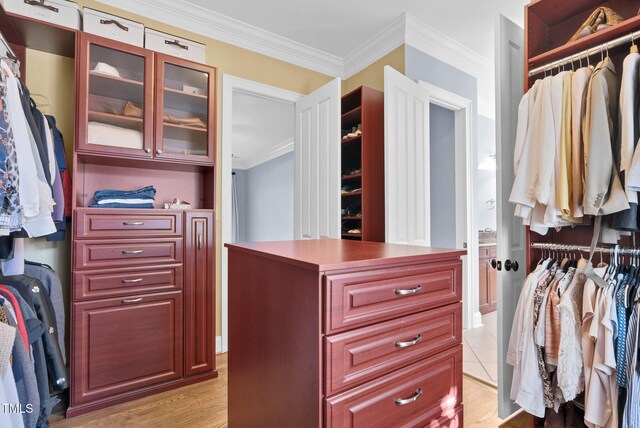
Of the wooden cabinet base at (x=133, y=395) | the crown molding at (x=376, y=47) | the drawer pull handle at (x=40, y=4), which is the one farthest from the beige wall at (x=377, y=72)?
the wooden cabinet base at (x=133, y=395)

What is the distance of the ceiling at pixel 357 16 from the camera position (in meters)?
2.47

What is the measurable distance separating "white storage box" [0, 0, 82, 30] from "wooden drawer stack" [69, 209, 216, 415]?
1.14 metres

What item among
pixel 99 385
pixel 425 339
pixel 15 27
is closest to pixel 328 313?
pixel 425 339

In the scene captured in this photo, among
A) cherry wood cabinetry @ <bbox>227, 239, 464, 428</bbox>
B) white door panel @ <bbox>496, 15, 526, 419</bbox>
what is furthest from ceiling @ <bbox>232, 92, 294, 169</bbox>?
cherry wood cabinetry @ <bbox>227, 239, 464, 428</bbox>

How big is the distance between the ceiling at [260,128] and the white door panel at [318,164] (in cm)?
48

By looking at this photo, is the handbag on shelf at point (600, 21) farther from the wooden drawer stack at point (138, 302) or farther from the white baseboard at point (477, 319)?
the white baseboard at point (477, 319)

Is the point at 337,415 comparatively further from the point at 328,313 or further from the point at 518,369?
the point at 518,369

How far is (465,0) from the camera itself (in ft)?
7.95

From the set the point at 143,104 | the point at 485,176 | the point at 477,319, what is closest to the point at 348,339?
the point at 143,104

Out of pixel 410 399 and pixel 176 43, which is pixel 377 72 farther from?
pixel 410 399

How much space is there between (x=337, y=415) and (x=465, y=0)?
2.85 metres

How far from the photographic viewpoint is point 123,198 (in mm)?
2070

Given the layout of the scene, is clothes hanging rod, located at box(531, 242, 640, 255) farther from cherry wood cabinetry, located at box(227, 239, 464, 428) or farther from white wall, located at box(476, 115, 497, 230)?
white wall, located at box(476, 115, 497, 230)

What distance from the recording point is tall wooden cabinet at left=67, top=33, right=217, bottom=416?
1.87 metres
